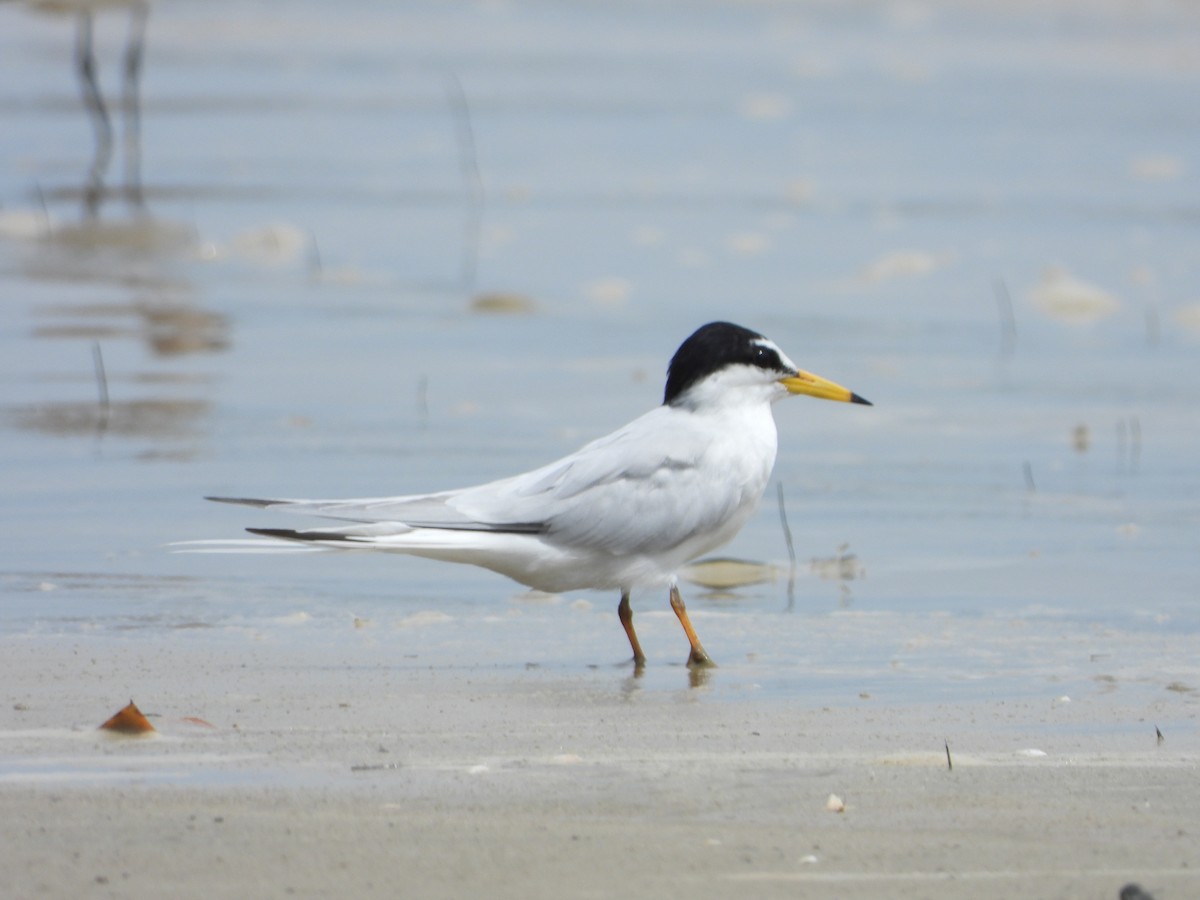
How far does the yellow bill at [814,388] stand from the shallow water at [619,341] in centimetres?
50

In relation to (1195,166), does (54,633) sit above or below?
below

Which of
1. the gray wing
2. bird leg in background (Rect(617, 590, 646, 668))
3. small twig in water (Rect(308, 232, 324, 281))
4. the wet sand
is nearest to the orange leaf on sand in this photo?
the wet sand

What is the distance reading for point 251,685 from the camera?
4320 mm

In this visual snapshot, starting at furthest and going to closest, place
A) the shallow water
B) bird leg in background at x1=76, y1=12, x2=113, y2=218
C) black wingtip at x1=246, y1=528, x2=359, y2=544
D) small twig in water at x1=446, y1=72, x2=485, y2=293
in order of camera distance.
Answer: bird leg in background at x1=76, y1=12, x2=113, y2=218
small twig in water at x1=446, y1=72, x2=485, y2=293
the shallow water
black wingtip at x1=246, y1=528, x2=359, y2=544

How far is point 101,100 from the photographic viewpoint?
47.7 feet

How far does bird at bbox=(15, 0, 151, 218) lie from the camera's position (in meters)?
11.9

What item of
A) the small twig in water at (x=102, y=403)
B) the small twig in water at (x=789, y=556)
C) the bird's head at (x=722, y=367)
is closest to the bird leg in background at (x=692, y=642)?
the small twig in water at (x=789, y=556)

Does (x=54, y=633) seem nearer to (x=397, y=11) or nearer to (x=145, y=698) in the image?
(x=145, y=698)

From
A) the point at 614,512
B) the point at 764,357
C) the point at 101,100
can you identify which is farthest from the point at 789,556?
the point at 101,100

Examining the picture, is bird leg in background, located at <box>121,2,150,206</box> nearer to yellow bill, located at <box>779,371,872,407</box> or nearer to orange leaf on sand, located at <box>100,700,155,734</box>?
yellow bill, located at <box>779,371,872,407</box>

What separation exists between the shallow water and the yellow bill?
50 cm

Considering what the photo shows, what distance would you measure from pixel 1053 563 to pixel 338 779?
2.65 metres

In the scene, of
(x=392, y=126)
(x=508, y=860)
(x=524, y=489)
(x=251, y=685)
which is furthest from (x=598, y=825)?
(x=392, y=126)

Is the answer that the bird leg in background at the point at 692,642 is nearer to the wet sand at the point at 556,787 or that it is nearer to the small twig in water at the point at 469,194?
the wet sand at the point at 556,787
